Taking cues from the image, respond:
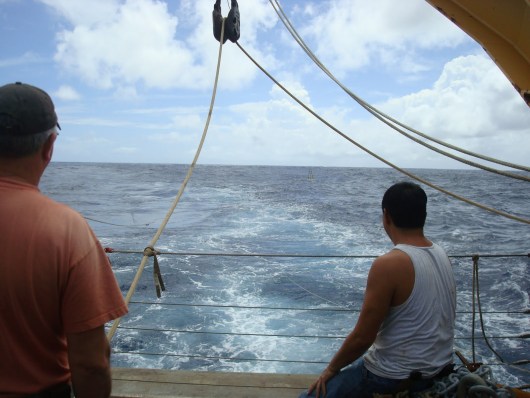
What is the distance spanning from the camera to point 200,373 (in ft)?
8.18

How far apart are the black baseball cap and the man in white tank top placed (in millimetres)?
1125

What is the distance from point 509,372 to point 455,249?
6.54 m

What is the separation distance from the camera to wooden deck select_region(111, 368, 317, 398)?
225 centimetres

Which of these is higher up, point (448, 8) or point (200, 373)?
point (448, 8)

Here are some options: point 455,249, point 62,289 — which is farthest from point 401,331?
point 455,249

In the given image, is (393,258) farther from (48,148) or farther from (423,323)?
(48,148)

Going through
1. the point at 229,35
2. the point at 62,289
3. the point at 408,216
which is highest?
the point at 229,35

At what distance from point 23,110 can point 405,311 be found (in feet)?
4.49

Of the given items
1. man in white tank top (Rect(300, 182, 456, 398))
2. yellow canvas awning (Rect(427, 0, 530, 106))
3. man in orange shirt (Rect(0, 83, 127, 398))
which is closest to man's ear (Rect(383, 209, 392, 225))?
man in white tank top (Rect(300, 182, 456, 398))

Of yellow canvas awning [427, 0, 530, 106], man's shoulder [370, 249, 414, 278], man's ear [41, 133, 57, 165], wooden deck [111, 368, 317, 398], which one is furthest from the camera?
wooden deck [111, 368, 317, 398]

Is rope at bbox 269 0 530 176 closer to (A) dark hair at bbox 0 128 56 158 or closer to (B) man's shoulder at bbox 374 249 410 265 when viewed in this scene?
(B) man's shoulder at bbox 374 249 410 265

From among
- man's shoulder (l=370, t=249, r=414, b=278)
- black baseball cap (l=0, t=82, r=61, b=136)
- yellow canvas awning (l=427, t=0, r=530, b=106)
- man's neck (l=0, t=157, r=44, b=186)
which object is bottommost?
man's shoulder (l=370, t=249, r=414, b=278)

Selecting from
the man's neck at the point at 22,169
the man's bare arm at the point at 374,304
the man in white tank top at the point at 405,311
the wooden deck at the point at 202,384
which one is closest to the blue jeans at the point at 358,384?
the man in white tank top at the point at 405,311

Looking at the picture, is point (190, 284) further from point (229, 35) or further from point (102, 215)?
point (102, 215)
